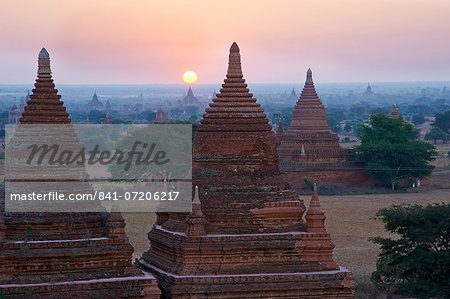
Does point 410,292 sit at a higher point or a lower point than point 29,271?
lower

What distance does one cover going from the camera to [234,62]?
21.4 m

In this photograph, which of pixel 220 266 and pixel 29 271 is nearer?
pixel 29 271

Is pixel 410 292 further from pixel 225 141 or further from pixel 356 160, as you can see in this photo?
pixel 356 160

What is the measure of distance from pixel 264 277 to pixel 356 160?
33551 mm

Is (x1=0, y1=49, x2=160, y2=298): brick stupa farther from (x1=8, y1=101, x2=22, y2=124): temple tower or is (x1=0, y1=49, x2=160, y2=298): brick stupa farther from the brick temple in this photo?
(x1=8, y1=101, x2=22, y2=124): temple tower

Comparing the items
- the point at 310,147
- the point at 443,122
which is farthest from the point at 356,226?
the point at 443,122

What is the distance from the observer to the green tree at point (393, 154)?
174ft

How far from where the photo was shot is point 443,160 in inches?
3086

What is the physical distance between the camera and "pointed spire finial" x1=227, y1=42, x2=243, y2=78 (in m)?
21.4

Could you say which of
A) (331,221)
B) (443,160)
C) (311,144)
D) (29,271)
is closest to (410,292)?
(29,271)

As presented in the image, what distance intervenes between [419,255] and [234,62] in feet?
28.2

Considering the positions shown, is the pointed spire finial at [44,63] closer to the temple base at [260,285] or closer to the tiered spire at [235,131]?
the tiered spire at [235,131]

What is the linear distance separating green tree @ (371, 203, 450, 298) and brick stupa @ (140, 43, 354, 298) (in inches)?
275

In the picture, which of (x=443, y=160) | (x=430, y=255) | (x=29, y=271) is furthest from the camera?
(x=443, y=160)
